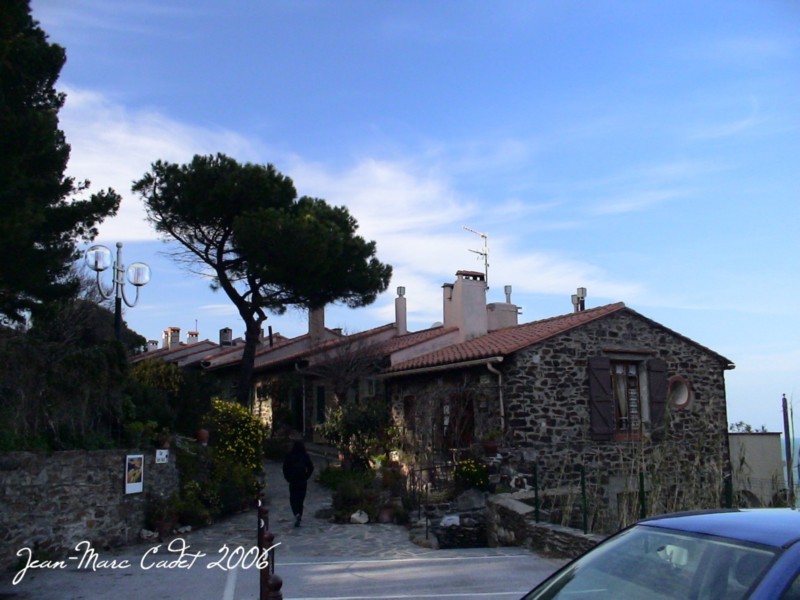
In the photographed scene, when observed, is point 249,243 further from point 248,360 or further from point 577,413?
point 577,413

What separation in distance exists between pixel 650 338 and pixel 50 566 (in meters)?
13.0

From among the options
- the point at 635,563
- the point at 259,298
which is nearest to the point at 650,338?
the point at 259,298

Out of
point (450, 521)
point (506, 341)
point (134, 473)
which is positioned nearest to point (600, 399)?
point (506, 341)

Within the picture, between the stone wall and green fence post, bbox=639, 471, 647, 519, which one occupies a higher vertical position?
the stone wall

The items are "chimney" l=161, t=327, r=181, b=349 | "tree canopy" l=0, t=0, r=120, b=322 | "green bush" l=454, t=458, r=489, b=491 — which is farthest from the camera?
"chimney" l=161, t=327, r=181, b=349

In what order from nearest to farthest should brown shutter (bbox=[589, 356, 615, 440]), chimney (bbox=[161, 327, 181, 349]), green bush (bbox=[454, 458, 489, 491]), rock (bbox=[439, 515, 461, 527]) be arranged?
rock (bbox=[439, 515, 461, 527])
green bush (bbox=[454, 458, 489, 491])
brown shutter (bbox=[589, 356, 615, 440])
chimney (bbox=[161, 327, 181, 349])

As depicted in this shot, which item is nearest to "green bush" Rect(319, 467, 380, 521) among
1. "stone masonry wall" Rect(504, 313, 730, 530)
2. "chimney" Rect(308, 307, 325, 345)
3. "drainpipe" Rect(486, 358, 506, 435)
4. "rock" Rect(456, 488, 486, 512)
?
"rock" Rect(456, 488, 486, 512)

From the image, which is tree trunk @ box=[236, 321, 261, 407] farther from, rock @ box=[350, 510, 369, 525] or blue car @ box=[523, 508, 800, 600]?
blue car @ box=[523, 508, 800, 600]

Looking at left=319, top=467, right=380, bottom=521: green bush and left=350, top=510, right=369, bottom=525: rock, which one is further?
left=319, top=467, right=380, bottom=521: green bush

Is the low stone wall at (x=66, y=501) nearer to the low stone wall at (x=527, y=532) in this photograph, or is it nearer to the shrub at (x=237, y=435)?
the shrub at (x=237, y=435)

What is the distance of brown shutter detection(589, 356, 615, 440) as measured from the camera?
637 inches

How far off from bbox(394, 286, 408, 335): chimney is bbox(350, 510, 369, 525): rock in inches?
414

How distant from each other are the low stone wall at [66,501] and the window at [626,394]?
356 inches

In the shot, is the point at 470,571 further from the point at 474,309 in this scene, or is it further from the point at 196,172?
the point at 196,172
